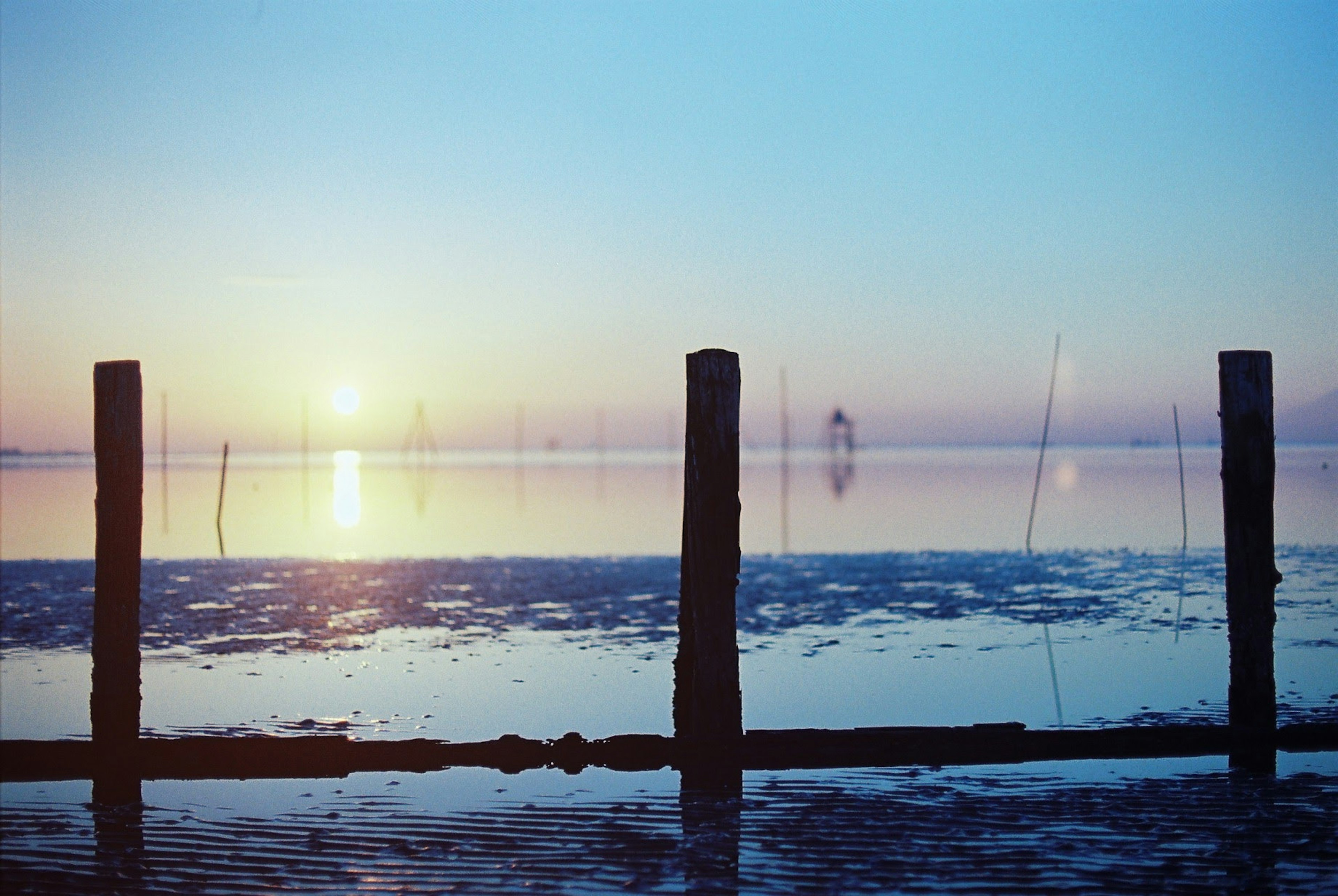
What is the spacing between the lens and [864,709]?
982 cm

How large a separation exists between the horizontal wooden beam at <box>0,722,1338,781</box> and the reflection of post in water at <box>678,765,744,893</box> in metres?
0.25

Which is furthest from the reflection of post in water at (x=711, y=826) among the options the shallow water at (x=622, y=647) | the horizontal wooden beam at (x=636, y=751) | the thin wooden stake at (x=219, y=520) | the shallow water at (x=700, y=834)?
the thin wooden stake at (x=219, y=520)

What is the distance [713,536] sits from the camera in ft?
23.3

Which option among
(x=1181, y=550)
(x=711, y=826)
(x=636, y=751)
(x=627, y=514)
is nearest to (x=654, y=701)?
(x=636, y=751)

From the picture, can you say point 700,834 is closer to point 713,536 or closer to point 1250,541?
point 713,536

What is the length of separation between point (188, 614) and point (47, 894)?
10.2m

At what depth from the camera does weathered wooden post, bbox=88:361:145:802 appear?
22.9 ft

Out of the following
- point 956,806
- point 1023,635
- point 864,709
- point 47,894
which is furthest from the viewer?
point 1023,635

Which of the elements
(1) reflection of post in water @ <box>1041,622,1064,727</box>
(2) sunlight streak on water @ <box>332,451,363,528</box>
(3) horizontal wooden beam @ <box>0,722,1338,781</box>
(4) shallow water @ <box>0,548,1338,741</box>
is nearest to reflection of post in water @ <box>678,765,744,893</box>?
(3) horizontal wooden beam @ <box>0,722,1338,781</box>

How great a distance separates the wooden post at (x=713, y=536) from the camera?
23.1ft

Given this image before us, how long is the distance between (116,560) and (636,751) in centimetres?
358

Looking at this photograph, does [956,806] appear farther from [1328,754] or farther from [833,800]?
[1328,754]

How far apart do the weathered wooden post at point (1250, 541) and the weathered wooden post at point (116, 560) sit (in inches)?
289

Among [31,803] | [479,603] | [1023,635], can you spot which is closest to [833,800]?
[31,803]
